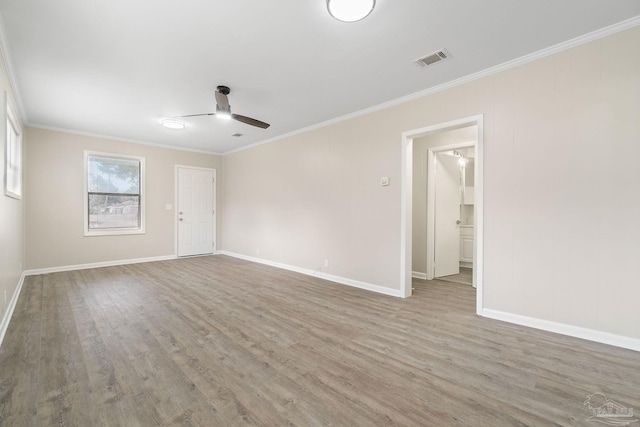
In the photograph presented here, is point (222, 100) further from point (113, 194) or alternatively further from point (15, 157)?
point (113, 194)

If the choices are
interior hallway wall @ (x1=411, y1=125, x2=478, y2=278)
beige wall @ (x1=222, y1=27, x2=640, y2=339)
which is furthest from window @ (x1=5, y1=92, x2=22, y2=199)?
interior hallway wall @ (x1=411, y1=125, x2=478, y2=278)

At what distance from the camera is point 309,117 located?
4.76 meters

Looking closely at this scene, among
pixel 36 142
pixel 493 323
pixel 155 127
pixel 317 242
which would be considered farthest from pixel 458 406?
pixel 36 142

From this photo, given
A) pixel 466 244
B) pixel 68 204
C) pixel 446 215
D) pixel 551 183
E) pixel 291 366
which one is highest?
pixel 551 183

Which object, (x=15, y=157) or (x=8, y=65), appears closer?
(x=8, y=65)

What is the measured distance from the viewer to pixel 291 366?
2172mm

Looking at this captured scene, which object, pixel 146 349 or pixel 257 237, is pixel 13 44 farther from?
pixel 257 237

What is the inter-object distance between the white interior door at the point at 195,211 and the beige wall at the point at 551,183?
15.8 ft

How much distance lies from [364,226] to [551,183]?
2.32 meters

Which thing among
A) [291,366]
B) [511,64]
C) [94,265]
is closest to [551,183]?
[511,64]

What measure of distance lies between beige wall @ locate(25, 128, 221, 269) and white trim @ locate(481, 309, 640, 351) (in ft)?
22.5

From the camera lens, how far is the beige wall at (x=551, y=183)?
8.00ft

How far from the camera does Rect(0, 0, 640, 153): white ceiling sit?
87.0 inches

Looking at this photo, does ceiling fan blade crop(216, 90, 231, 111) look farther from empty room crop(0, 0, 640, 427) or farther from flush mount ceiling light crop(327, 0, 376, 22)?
flush mount ceiling light crop(327, 0, 376, 22)
